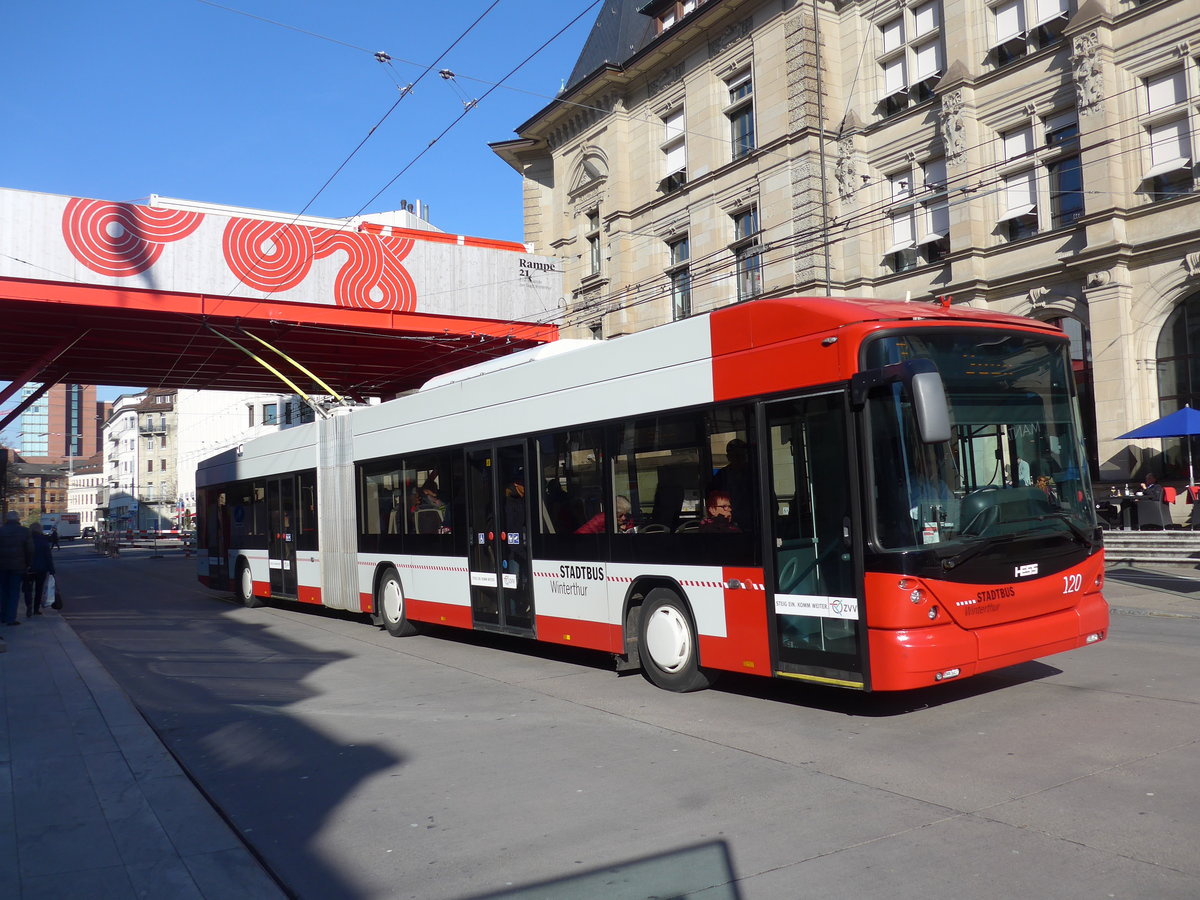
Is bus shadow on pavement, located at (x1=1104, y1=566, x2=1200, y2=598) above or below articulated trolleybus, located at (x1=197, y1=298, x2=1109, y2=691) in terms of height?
below

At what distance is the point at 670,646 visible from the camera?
8.73 meters

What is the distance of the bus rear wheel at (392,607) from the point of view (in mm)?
13594

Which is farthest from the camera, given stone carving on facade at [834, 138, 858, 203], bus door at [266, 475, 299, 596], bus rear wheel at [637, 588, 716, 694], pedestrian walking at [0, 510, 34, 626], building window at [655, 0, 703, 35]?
building window at [655, 0, 703, 35]

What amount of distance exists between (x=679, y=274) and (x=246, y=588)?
57.1 feet

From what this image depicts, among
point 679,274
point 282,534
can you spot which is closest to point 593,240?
point 679,274

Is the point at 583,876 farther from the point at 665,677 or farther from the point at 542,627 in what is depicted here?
the point at 542,627

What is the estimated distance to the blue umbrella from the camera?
20125 millimetres

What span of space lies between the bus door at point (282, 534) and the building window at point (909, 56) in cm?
1883

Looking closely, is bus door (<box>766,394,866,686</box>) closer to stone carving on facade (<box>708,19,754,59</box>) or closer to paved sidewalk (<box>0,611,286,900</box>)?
paved sidewalk (<box>0,611,286,900</box>)

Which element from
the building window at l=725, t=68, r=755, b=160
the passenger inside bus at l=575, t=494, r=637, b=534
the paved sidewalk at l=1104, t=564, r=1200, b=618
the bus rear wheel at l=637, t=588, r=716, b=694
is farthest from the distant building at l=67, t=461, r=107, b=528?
the bus rear wheel at l=637, t=588, r=716, b=694

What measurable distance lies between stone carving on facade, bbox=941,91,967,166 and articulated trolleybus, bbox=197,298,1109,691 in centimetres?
1755

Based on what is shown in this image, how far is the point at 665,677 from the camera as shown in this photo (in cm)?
881

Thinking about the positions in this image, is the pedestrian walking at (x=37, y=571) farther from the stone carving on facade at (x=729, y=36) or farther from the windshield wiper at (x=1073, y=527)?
the stone carving on facade at (x=729, y=36)

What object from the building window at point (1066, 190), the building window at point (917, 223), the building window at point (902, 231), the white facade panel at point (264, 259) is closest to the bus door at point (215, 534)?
the white facade panel at point (264, 259)
